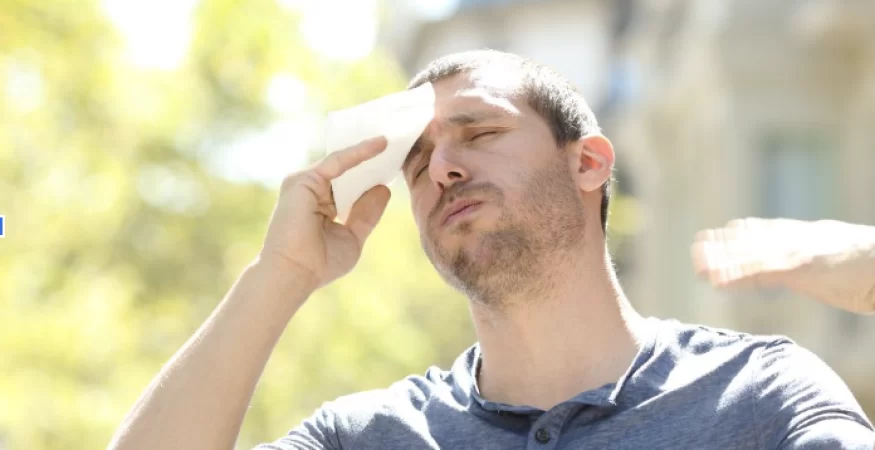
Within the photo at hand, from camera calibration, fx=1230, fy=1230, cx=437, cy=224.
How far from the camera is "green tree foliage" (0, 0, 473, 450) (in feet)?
30.1

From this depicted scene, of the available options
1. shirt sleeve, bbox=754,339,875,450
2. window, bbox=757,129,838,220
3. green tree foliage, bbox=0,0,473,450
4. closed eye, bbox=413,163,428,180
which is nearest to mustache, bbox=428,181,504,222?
closed eye, bbox=413,163,428,180

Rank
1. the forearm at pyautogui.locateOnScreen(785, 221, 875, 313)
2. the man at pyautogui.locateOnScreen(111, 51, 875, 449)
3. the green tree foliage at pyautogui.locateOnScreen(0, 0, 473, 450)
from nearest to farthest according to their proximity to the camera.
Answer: the forearm at pyautogui.locateOnScreen(785, 221, 875, 313)
the man at pyautogui.locateOnScreen(111, 51, 875, 449)
the green tree foliage at pyautogui.locateOnScreen(0, 0, 473, 450)

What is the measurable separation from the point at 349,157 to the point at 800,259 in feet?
4.22

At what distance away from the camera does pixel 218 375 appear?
3.04m

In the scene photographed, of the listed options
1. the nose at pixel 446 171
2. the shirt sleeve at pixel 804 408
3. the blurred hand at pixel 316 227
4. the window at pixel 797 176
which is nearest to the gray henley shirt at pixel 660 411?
the shirt sleeve at pixel 804 408

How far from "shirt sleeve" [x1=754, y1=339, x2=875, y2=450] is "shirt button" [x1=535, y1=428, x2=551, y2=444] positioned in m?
0.48

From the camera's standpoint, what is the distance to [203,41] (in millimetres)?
11070

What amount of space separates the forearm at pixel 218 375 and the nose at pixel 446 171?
47 centimetres

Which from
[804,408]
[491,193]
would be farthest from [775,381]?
[491,193]

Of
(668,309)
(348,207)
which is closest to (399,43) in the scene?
(668,309)

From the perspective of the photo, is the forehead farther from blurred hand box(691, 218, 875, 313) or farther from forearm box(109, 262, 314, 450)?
blurred hand box(691, 218, 875, 313)

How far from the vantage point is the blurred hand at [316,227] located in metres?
3.29

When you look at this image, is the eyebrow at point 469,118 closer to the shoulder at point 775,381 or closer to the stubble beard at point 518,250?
the stubble beard at point 518,250

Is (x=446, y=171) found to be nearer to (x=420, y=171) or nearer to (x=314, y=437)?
(x=420, y=171)
